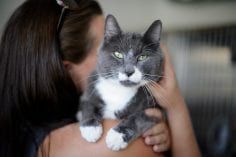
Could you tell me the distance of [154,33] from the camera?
A: 129 centimetres

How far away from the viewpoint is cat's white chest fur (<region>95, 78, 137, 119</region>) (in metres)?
1.29

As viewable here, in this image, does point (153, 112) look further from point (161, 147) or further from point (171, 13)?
point (171, 13)

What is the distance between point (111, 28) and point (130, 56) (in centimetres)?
11

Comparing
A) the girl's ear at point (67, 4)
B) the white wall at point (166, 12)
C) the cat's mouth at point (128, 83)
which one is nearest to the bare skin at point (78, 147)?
the cat's mouth at point (128, 83)

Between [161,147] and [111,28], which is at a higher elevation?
[111,28]

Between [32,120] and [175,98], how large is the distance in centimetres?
48

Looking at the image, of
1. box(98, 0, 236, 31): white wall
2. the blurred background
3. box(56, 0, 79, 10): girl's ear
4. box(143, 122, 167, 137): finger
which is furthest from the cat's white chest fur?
box(98, 0, 236, 31): white wall

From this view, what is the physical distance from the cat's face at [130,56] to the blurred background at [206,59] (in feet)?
4.06

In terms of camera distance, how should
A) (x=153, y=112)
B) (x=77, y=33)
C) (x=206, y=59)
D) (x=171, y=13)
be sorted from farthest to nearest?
(x=171, y=13)
(x=206, y=59)
(x=77, y=33)
(x=153, y=112)

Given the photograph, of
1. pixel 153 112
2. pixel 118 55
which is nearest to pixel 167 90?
pixel 153 112

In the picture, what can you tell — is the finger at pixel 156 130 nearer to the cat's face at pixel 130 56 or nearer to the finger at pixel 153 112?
the finger at pixel 153 112

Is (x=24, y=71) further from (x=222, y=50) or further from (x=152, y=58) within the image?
(x=222, y=50)

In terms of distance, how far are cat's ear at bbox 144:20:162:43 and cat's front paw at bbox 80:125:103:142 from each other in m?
0.33

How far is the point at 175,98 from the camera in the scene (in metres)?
1.33
